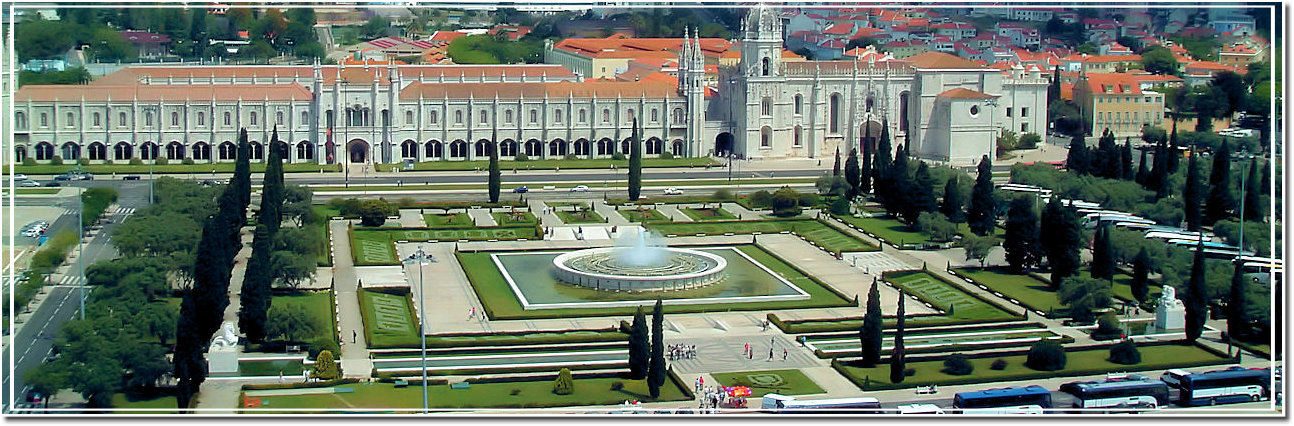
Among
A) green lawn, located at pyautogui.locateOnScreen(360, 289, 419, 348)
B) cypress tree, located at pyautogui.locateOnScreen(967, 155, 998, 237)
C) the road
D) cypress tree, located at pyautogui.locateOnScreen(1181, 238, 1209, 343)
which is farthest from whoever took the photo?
cypress tree, located at pyautogui.locateOnScreen(967, 155, 998, 237)

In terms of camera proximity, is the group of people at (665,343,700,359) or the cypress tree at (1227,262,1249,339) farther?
the cypress tree at (1227,262,1249,339)

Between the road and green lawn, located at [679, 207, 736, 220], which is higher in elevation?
green lawn, located at [679, 207, 736, 220]

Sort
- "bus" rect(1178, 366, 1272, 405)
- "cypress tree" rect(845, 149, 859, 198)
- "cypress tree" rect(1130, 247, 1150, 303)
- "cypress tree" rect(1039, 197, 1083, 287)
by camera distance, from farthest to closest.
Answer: "cypress tree" rect(845, 149, 859, 198), "cypress tree" rect(1039, 197, 1083, 287), "cypress tree" rect(1130, 247, 1150, 303), "bus" rect(1178, 366, 1272, 405)

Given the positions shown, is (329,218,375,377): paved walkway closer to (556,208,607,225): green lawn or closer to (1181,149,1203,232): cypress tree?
(556,208,607,225): green lawn

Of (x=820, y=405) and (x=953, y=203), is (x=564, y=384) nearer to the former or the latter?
(x=820, y=405)

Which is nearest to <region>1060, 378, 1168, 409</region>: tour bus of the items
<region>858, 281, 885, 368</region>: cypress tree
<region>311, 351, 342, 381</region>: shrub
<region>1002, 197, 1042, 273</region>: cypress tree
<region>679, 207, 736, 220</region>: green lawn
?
<region>858, 281, 885, 368</region>: cypress tree

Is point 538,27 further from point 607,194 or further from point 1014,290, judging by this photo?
point 1014,290

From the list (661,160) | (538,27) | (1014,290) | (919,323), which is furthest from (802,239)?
(538,27)
